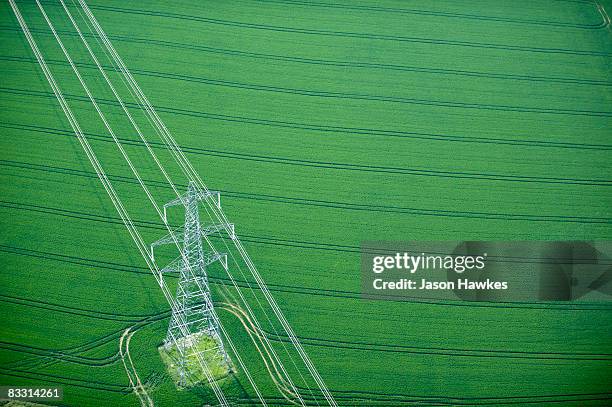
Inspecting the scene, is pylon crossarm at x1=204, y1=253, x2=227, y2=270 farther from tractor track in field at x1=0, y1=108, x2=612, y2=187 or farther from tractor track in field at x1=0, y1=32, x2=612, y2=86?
tractor track in field at x1=0, y1=32, x2=612, y2=86

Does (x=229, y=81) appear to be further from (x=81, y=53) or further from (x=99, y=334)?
(x=99, y=334)

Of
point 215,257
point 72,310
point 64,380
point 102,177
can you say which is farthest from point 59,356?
point 102,177

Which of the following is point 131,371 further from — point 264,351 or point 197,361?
point 264,351

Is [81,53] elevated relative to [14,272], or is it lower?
elevated

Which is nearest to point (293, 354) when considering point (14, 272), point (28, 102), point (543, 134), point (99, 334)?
point (99, 334)

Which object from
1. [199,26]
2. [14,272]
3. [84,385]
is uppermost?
[199,26]
